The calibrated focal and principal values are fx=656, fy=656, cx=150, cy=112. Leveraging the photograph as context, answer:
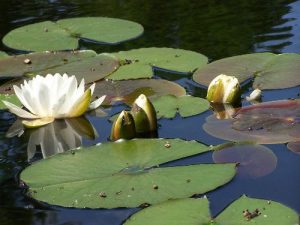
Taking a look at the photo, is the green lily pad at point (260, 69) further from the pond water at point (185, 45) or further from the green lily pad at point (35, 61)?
the green lily pad at point (35, 61)

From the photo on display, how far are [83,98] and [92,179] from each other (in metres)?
0.49

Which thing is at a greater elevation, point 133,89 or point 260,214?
point 260,214

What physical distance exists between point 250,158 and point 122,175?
328 mm

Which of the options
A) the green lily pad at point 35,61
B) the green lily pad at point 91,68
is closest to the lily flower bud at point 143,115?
the green lily pad at point 91,68

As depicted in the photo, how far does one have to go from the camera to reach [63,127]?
6.70ft

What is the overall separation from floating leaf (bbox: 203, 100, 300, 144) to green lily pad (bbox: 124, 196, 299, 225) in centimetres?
36

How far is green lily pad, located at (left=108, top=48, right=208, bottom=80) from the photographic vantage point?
2391mm

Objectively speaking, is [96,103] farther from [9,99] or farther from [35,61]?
[35,61]

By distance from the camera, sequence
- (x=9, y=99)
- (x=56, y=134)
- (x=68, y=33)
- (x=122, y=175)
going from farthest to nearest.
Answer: (x=68, y=33) < (x=9, y=99) < (x=56, y=134) < (x=122, y=175)

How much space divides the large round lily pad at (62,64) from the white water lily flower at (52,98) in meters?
0.31

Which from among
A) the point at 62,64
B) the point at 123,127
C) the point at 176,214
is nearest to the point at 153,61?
the point at 62,64

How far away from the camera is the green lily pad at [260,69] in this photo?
221cm

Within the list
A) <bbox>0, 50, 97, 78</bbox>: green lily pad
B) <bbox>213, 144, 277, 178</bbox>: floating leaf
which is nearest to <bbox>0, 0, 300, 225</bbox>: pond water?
<bbox>213, 144, 277, 178</bbox>: floating leaf

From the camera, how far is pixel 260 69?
231cm
